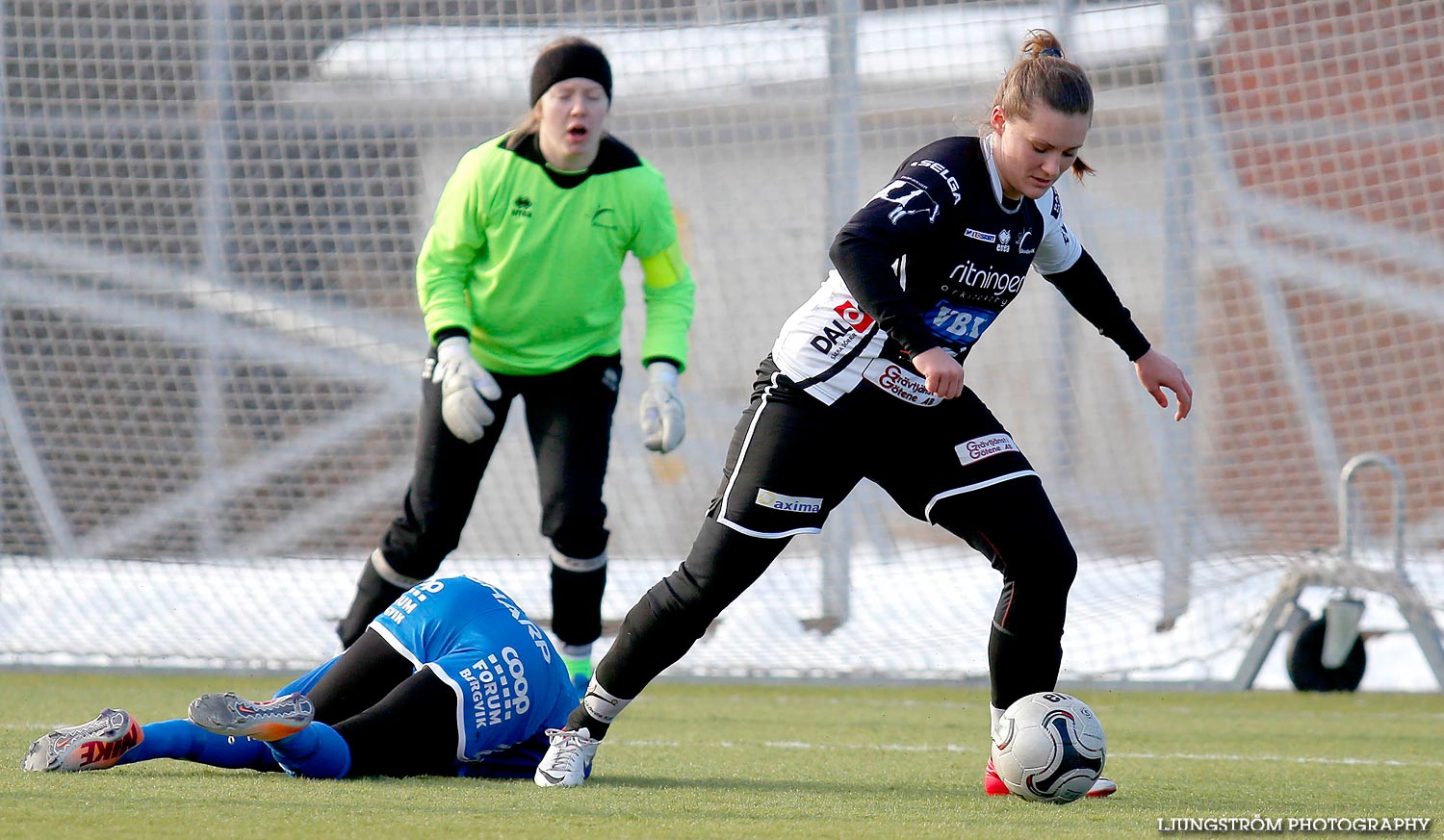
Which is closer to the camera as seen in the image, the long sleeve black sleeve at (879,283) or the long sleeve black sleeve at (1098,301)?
the long sleeve black sleeve at (879,283)

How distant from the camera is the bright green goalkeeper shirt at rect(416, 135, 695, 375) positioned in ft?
13.6

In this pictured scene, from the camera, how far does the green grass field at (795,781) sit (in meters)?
2.52

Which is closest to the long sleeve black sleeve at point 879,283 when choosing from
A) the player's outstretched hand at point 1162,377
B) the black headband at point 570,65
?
the player's outstretched hand at point 1162,377

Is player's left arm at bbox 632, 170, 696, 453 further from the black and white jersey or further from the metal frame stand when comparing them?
the metal frame stand

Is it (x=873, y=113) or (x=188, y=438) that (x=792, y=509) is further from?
(x=188, y=438)

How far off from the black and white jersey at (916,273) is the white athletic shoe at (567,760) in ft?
2.69

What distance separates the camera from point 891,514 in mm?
6637

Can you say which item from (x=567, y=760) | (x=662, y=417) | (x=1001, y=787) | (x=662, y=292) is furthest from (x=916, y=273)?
(x=662, y=292)

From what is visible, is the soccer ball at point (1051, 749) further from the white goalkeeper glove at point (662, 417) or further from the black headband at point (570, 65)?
the black headband at point (570, 65)

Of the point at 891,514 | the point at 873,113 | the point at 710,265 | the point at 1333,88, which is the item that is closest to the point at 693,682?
the point at 891,514

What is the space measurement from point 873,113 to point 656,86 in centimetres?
95

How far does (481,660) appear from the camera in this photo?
2971 mm

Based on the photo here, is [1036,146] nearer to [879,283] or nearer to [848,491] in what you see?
[879,283]

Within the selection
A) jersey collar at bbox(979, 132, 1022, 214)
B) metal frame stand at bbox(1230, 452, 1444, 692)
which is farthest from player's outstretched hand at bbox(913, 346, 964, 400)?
metal frame stand at bbox(1230, 452, 1444, 692)
